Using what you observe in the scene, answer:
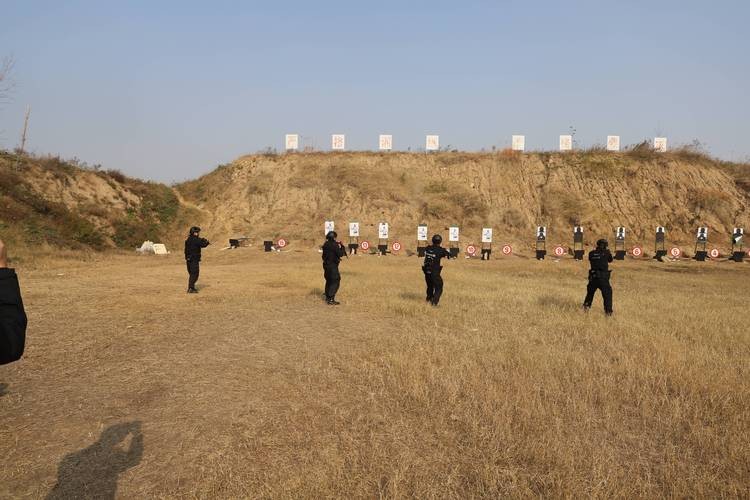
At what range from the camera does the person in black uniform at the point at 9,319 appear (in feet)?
7.61

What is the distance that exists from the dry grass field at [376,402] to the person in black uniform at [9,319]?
1.96 metres

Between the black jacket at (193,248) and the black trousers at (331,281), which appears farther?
the black jacket at (193,248)

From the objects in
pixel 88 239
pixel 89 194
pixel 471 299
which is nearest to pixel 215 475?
pixel 471 299

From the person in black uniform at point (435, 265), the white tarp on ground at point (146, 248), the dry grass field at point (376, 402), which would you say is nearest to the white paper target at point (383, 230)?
the white tarp on ground at point (146, 248)

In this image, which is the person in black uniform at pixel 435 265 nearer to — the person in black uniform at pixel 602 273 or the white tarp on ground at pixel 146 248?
the person in black uniform at pixel 602 273

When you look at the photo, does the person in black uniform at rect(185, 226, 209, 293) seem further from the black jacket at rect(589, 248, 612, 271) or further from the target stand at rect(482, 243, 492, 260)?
the target stand at rect(482, 243, 492, 260)

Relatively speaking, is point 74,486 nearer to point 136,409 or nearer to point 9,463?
point 9,463

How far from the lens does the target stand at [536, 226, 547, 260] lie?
1147 inches

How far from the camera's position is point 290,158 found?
131ft

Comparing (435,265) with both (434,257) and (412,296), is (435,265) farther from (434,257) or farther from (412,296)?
(412,296)

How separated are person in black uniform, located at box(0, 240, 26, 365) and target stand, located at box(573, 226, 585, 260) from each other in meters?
30.7

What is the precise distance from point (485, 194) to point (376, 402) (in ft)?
108

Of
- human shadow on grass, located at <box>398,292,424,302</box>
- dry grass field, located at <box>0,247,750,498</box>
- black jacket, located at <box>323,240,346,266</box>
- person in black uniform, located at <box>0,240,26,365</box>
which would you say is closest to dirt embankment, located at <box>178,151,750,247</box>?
human shadow on grass, located at <box>398,292,424,302</box>

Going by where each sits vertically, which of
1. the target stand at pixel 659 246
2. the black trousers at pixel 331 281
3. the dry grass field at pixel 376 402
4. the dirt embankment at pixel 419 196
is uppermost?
the dirt embankment at pixel 419 196
